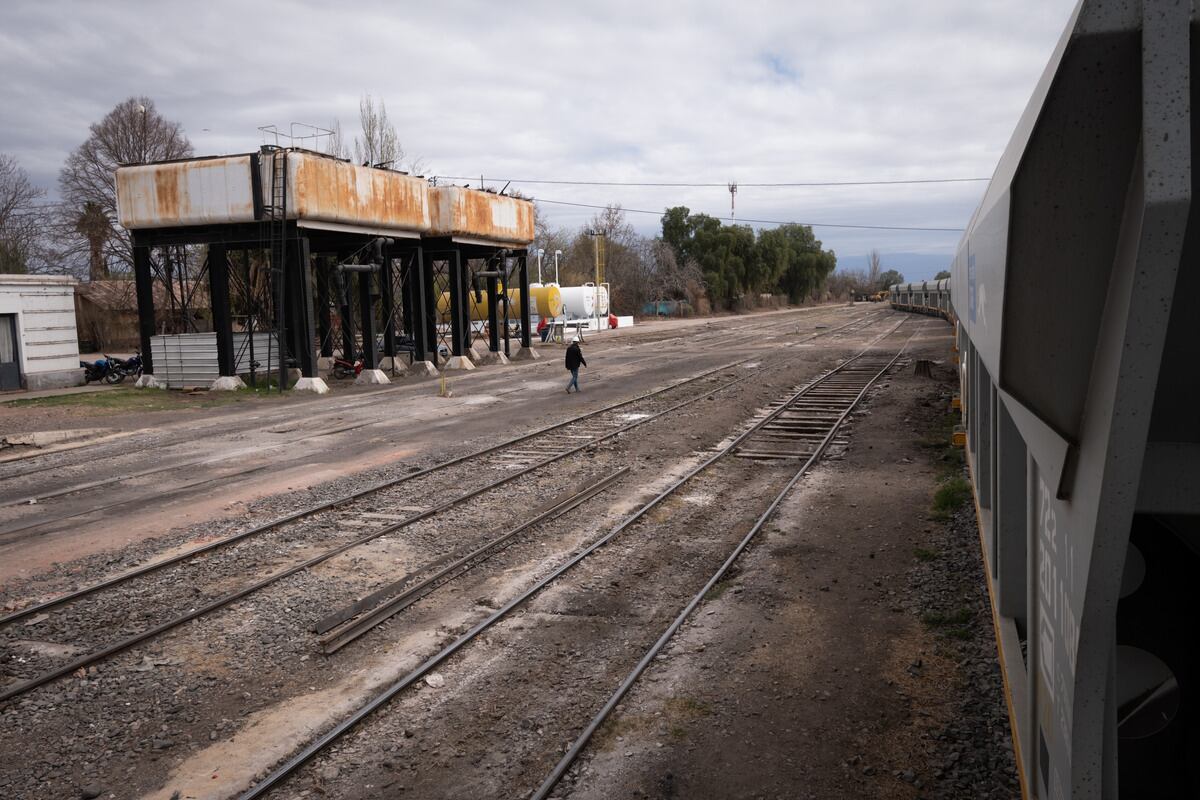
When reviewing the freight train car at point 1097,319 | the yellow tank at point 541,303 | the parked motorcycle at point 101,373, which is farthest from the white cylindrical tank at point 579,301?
the freight train car at point 1097,319

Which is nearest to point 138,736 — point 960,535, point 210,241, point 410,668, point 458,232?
point 410,668

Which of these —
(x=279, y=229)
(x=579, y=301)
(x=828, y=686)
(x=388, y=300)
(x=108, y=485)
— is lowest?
(x=828, y=686)

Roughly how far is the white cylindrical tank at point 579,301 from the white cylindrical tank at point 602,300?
797 millimetres

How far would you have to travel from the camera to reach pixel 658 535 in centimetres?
1053

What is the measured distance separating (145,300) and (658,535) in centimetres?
2572

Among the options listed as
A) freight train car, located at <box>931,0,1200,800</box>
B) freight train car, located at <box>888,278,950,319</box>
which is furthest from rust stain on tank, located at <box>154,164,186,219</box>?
freight train car, located at <box>888,278,950,319</box>

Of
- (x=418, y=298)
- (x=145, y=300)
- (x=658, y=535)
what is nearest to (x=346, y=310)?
(x=418, y=298)

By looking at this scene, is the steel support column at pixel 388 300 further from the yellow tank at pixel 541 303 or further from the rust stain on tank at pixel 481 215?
the yellow tank at pixel 541 303

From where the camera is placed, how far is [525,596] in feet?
27.5

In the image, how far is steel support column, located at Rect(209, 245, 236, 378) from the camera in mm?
27516

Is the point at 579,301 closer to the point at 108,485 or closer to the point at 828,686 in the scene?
the point at 108,485

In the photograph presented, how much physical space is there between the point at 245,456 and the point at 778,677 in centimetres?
1267

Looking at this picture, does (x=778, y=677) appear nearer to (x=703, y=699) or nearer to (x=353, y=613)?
(x=703, y=699)

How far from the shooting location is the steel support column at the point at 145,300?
2880 centimetres
